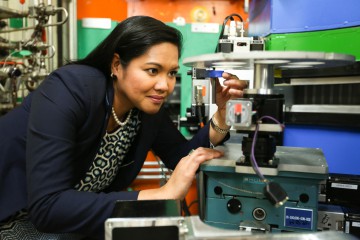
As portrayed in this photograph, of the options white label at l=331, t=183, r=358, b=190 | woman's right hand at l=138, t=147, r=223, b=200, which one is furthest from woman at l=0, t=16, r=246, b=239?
white label at l=331, t=183, r=358, b=190

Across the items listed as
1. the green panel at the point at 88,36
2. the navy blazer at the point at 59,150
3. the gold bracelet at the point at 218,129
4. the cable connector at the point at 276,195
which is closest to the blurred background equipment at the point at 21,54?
the green panel at the point at 88,36

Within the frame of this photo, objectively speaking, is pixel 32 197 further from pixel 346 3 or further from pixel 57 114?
pixel 346 3

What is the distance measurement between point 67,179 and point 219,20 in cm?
248

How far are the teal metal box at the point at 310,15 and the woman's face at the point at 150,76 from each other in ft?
1.73

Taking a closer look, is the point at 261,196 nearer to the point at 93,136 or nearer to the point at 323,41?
the point at 93,136

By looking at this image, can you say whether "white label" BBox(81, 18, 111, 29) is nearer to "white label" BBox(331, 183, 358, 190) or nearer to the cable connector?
"white label" BBox(331, 183, 358, 190)

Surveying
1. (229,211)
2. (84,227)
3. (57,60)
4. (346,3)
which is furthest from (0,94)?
(346,3)

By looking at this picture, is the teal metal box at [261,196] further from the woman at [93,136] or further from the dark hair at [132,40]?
the dark hair at [132,40]

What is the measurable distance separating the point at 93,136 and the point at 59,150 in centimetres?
17

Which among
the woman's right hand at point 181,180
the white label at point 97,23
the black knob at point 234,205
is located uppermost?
the white label at point 97,23

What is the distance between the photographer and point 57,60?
2484 mm

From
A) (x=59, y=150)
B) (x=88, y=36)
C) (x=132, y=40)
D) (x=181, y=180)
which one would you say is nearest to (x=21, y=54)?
(x=88, y=36)

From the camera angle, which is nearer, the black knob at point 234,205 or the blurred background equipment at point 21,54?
the black knob at point 234,205

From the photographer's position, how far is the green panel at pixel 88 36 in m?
2.57
